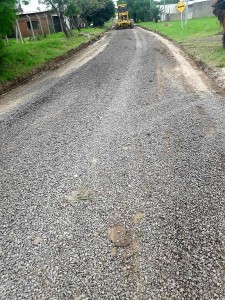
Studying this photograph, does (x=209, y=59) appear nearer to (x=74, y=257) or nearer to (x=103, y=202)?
(x=103, y=202)

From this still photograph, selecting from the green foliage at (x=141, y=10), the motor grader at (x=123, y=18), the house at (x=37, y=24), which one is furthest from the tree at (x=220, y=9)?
the green foliage at (x=141, y=10)

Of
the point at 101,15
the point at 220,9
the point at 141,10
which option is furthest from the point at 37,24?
the point at 141,10

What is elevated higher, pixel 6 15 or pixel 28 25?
pixel 6 15

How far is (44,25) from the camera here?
36750 mm

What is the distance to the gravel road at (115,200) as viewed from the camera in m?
2.27

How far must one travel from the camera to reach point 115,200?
127 inches

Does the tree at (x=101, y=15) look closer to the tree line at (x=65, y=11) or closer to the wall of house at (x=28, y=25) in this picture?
the tree line at (x=65, y=11)

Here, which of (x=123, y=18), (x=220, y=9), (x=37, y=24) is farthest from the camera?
(x=123, y=18)

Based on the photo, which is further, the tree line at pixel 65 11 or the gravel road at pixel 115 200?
the tree line at pixel 65 11

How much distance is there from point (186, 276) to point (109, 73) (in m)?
8.42

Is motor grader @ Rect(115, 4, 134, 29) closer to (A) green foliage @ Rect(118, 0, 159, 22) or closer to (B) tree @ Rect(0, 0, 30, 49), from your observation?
(A) green foliage @ Rect(118, 0, 159, 22)

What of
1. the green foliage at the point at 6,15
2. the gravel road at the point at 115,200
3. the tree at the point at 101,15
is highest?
the green foliage at the point at 6,15

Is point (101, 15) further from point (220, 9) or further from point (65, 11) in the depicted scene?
point (220, 9)

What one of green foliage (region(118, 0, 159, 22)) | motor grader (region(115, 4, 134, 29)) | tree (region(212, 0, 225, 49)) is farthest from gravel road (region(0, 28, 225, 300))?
green foliage (region(118, 0, 159, 22))
